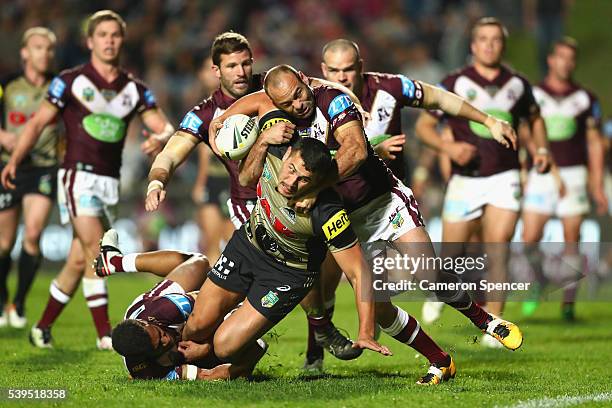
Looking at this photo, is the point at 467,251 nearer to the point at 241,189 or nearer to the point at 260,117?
the point at 241,189

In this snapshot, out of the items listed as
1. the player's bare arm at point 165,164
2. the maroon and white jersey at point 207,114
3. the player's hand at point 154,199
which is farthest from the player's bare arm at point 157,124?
the player's hand at point 154,199

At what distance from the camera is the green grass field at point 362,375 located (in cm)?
642

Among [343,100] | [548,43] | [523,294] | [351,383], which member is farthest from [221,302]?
[548,43]

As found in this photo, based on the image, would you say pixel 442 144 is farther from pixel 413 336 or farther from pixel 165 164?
pixel 165 164

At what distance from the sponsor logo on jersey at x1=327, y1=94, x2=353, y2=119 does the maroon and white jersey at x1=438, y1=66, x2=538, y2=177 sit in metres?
3.16

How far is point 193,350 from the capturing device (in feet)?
24.1

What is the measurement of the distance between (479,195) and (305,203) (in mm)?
3794

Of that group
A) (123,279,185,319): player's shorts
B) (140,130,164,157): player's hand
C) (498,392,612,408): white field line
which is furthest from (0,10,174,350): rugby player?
(498,392,612,408): white field line

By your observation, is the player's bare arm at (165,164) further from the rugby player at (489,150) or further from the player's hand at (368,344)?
the rugby player at (489,150)

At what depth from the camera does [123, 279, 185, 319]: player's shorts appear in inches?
294

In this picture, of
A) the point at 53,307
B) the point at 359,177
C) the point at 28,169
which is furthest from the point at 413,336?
the point at 28,169

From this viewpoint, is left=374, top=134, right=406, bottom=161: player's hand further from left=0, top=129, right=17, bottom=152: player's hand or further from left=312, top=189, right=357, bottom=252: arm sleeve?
left=0, top=129, right=17, bottom=152: player's hand

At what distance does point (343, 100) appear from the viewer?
23.2 ft

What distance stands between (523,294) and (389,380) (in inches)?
189
